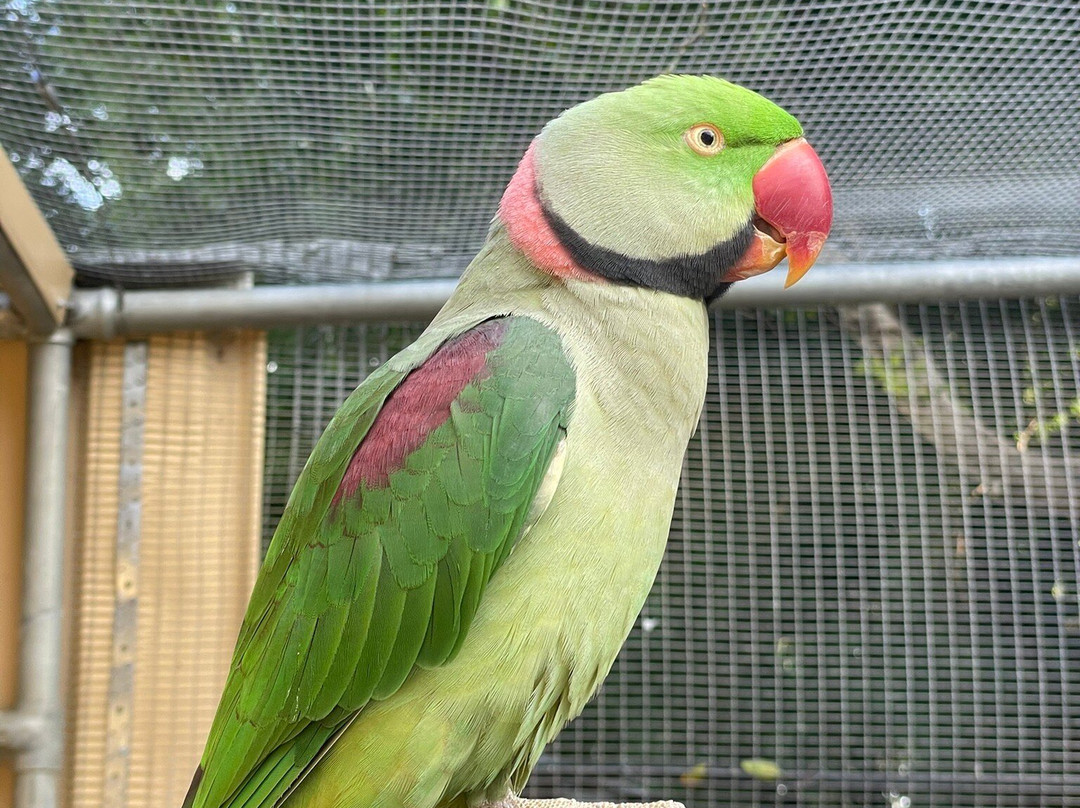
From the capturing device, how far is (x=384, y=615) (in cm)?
117

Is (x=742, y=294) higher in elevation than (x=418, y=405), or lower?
higher

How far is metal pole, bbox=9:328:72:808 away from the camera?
68.9 inches

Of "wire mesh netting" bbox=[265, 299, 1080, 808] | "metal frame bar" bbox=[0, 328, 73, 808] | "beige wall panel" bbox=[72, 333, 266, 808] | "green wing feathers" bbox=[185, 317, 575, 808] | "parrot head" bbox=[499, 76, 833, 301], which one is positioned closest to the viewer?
"green wing feathers" bbox=[185, 317, 575, 808]

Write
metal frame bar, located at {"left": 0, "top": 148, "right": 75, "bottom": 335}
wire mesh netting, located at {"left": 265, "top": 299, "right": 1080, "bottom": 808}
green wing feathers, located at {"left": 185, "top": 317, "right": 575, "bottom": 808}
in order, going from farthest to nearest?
wire mesh netting, located at {"left": 265, "top": 299, "right": 1080, "bottom": 808} → metal frame bar, located at {"left": 0, "top": 148, "right": 75, "bottom": 335} → green wing feathers, located at {"left": 185, "top": 317, "right": 575, "bottom": 808}

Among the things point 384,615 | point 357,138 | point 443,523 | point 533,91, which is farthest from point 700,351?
point 357,138

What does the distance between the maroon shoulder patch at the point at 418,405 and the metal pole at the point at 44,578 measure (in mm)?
932

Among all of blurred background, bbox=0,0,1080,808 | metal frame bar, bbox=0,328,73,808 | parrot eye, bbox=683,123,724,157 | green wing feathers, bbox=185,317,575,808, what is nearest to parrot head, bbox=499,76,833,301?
parrot eye, bbox=683,123,724,157

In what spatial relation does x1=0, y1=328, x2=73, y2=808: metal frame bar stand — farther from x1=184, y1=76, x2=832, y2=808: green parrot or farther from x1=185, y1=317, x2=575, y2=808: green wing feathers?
x1=185, y1=317, x2=575, y2=808: green wing feathers

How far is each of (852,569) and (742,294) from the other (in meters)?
0.75

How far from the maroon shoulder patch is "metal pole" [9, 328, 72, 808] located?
3.06 ft

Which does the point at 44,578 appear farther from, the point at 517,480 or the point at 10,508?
the point at 517,480

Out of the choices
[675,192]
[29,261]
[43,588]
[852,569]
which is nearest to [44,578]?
[43,588]

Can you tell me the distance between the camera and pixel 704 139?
4.23ft

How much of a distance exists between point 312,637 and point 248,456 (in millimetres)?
908
